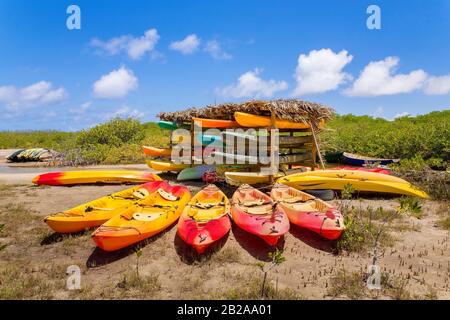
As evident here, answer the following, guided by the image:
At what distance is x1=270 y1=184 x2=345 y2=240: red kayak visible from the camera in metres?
5.86

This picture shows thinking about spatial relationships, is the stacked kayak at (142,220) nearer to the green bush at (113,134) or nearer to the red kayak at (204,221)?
the red kayak at (204,221)

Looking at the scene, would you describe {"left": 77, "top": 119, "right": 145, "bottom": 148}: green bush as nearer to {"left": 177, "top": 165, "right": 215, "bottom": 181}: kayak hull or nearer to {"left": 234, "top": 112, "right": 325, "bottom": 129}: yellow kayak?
{"left": 177, "top": 165, "right": 215, "bottom": 181}: kayak hull

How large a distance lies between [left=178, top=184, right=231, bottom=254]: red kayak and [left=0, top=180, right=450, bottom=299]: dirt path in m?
0.35

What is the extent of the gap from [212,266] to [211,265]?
4cm

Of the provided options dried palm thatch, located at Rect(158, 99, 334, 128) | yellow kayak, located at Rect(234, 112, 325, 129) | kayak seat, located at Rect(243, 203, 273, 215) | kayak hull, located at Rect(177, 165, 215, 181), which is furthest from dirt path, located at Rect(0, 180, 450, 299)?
kayak hull, located at Rect(177, 165, 215, 181)

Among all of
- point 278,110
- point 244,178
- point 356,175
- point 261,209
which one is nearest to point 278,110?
point 278,110

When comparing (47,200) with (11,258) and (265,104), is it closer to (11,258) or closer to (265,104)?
(11,258)

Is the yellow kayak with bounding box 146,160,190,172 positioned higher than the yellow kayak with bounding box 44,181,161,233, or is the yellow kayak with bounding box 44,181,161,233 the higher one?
the yellow kayak with bounding box 146,160,190,172

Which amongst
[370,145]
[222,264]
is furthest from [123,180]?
[370,145]

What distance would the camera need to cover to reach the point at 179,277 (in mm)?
5016

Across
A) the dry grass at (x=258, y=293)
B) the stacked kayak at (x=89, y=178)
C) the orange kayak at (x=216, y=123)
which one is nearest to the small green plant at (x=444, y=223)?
the dry grass at (x=258, y=293)

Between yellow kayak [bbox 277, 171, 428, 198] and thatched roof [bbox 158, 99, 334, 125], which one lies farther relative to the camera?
thatched roof [bbox 158, 99, 334, 125]

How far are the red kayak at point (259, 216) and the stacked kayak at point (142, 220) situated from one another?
52.0 inches

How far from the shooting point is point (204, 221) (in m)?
6.08
